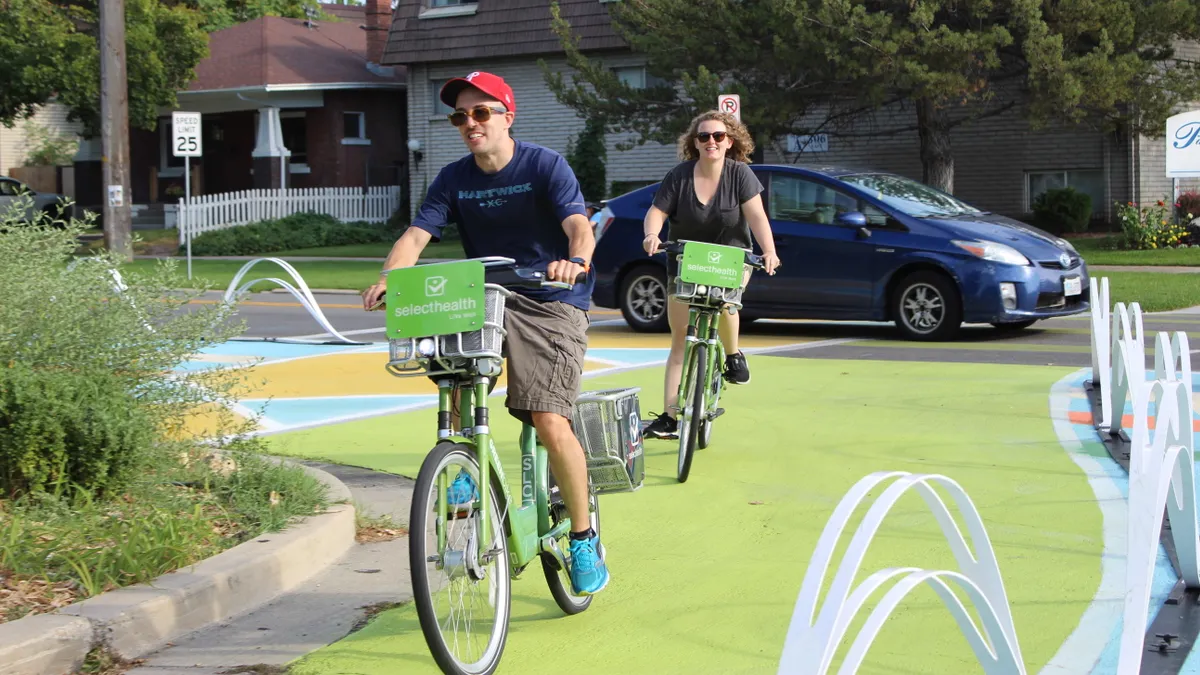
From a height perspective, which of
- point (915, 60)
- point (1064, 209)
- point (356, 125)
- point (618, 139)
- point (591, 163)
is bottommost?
point (1064, 209)

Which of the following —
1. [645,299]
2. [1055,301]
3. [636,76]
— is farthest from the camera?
[636,76]

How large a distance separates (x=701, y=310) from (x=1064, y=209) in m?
21.1

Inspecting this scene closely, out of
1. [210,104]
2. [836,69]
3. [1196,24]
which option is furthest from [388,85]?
[1196,24]

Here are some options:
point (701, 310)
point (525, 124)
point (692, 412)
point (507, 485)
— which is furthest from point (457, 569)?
point (525, 124)

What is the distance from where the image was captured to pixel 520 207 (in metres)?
4.98

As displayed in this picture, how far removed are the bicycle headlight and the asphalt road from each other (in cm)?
658

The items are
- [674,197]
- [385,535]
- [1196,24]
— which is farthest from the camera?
[1196,24]

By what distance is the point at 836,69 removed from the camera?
23.8m

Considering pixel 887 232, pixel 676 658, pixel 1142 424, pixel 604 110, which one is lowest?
pixel 676 658

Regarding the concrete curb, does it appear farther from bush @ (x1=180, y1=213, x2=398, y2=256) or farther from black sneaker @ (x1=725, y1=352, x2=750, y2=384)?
bush @ (x1=180, y1=213, x2=398, y2=256)

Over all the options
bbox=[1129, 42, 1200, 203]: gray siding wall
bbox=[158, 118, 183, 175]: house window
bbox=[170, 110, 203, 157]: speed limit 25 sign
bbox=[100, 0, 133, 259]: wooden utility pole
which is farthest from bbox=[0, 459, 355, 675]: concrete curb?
bbox=[158, 118, 183, 175]: house window

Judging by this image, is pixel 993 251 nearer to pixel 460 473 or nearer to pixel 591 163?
pixel 460 473

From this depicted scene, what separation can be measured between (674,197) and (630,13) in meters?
18.4

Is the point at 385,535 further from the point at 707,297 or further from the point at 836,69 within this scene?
the point at 836,69
